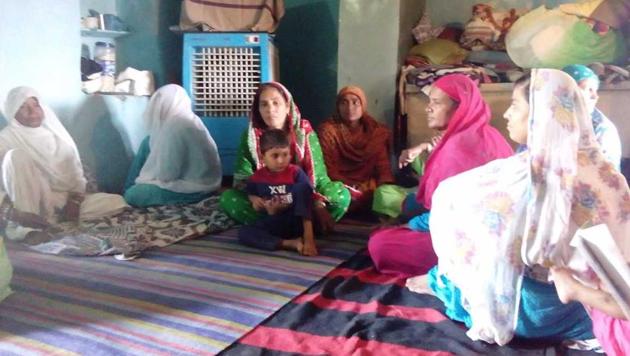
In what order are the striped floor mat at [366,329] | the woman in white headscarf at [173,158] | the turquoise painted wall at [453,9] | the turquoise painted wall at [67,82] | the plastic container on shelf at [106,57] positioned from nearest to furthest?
the striped floor mat at [366,329], the turquoise painted wall at [67,82], the woman in white headscarf at [173,158], the plastic container on shelf at [106,57], the turquoise painted wall at [453,9]

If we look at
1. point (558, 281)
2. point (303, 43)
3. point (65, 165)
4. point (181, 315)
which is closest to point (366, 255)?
point (181, 315)

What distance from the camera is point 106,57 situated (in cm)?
264

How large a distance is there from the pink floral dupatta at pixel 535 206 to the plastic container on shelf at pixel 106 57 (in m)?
2.10

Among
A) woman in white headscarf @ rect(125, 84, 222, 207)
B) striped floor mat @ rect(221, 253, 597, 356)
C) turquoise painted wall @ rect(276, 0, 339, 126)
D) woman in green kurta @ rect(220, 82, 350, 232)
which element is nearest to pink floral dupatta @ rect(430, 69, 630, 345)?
striped floor mat @ rect(221, 253, 597, 356)

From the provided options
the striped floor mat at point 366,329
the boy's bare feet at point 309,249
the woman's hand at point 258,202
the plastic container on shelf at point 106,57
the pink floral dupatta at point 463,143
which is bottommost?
the striped floor mat at point 366,329

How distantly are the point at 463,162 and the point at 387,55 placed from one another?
1528 mm

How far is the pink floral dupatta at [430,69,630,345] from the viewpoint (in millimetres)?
971

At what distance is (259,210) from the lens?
2.04 meters

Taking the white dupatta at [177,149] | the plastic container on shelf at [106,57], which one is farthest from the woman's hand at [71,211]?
the plastic container on shelf at [106,57]

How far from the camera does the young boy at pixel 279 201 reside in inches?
74.7

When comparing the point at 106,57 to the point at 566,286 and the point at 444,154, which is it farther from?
the point at 566,286

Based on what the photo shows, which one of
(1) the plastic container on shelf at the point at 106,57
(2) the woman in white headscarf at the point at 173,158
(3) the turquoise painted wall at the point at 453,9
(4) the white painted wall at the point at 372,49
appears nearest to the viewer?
(2) the woman in white headscarf at the point at 173,158

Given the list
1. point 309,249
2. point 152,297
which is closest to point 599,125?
point 309,249

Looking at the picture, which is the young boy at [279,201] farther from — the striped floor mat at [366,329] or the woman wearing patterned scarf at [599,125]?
the woman wearing patterned scarf at [599,125]
